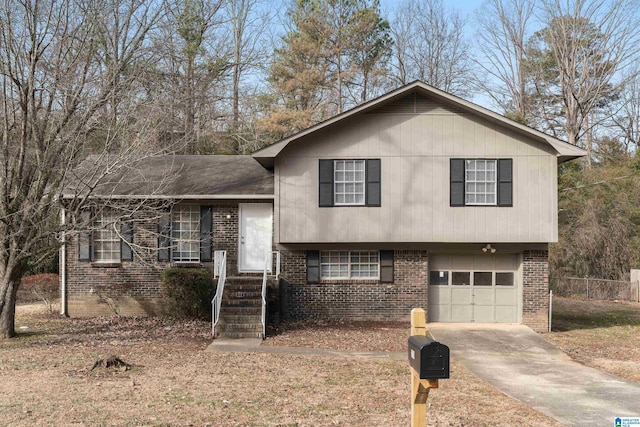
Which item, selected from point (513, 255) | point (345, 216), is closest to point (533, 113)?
point (513, 255)

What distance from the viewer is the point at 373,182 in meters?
17.7

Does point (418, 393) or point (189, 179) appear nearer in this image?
point (418, 393)

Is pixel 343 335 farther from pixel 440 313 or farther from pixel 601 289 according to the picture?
pixel 601 289

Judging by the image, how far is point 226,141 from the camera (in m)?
31.4

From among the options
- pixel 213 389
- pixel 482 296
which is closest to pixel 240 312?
pixel 213 389

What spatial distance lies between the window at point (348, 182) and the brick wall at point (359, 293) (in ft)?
6.39

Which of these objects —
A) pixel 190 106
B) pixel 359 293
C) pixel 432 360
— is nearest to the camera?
pixel 432 360

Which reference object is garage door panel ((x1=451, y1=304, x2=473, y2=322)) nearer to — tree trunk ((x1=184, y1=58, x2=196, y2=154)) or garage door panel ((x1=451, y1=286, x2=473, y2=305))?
garage door panel ((x1=451, y1=286, x2=473, y2=305))

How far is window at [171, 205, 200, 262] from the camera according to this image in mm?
18984

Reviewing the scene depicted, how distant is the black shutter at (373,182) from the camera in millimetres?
17688

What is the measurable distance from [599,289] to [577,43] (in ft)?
49.8

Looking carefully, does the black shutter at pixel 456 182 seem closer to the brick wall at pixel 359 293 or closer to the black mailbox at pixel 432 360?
the brick wall at pixel 359 293

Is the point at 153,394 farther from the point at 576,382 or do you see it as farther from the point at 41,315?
the point at 41,315

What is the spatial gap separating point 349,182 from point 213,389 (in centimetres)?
873
